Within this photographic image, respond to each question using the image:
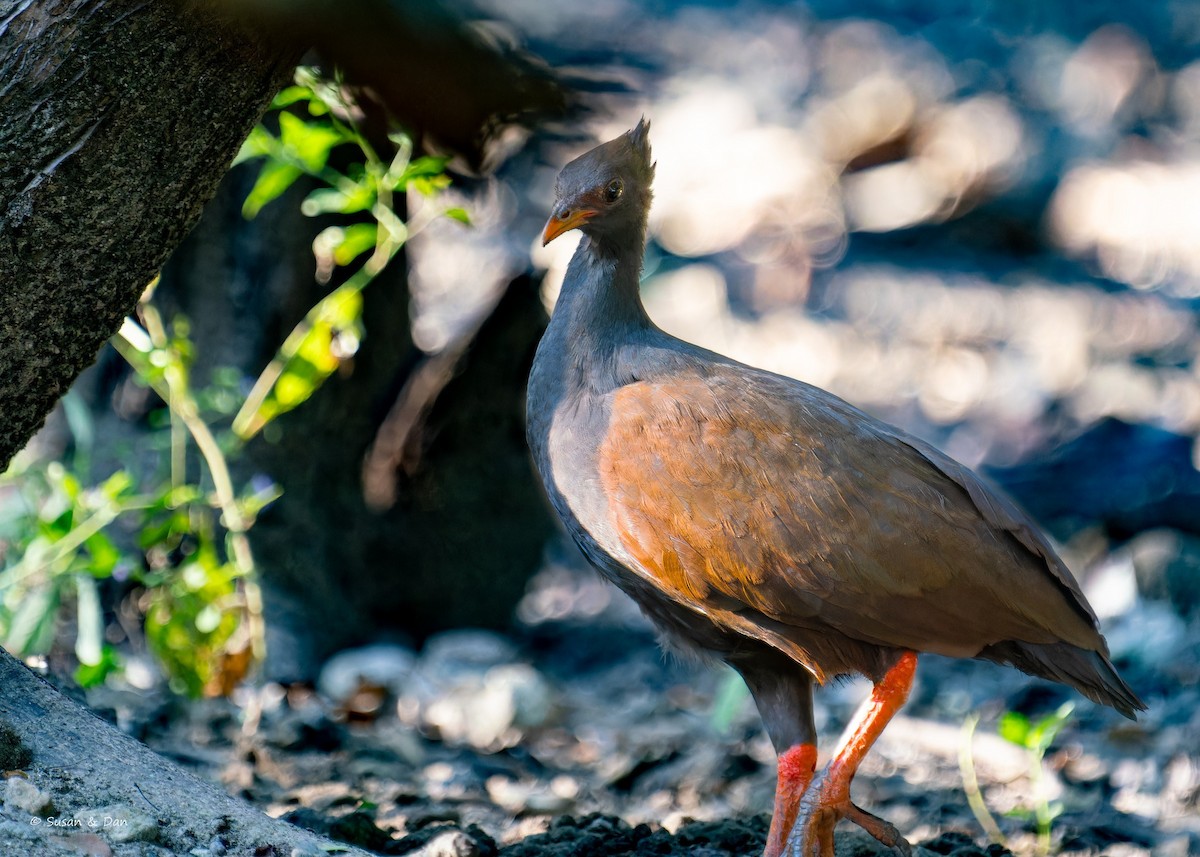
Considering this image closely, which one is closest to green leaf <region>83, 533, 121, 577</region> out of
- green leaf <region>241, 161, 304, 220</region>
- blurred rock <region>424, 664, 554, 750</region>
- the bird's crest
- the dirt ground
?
the dirt ground

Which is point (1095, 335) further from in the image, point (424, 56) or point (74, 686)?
point (74, 686)

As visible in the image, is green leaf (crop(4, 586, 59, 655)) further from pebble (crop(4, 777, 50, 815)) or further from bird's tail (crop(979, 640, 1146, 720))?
bird's tail (crop(979, 640, 1146, 720))

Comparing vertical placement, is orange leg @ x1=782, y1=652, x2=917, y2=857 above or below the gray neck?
below

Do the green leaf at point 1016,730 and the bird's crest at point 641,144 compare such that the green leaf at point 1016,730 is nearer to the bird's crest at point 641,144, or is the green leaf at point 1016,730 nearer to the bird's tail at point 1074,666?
the bird's tail at point 1074,666

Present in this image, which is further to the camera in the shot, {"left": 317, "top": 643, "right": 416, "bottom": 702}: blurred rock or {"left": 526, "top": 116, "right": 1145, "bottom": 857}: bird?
{"left": 317, "top": 643, "right": 416, "bottom": 702}: blurred rock

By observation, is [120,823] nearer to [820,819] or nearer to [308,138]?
[820,819]

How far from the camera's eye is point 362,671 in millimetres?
5543

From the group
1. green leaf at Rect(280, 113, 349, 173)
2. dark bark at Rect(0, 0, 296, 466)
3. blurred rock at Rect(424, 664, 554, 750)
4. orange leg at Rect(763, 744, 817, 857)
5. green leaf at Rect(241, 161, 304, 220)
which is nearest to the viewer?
dark bark at Rect(0, 0, 296, 466)

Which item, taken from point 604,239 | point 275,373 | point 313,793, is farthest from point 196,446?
point 604,239

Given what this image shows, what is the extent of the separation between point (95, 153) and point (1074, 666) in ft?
9.11

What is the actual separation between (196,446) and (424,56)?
301 centimetres

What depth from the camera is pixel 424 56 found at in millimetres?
3025

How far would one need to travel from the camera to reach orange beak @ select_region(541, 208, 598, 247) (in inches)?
133

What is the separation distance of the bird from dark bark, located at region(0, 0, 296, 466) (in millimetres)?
986
